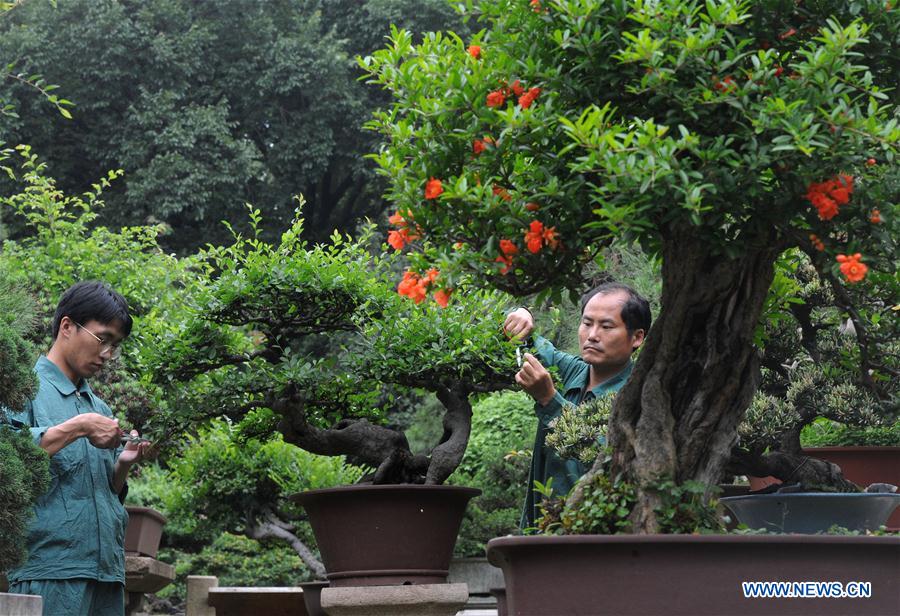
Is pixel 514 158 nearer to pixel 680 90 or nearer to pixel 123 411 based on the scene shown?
pixel 680 90

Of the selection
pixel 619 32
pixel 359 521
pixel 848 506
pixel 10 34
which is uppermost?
pixel 10 34

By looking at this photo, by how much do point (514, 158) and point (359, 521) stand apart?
1.67 metres

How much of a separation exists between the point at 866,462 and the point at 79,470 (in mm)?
2549

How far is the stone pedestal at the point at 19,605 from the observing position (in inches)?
83.4

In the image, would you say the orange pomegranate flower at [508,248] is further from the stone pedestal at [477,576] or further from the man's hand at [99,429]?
the stone pedestal at [477,576]

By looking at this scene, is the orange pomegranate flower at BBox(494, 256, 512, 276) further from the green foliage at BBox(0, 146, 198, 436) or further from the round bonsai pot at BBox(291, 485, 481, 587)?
the green foliage at BBox(0, 146, 198, 436)

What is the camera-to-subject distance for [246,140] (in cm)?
1717

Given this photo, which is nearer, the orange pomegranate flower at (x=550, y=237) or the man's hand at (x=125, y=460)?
the orange pomegranate flower at (x=550, y=237)

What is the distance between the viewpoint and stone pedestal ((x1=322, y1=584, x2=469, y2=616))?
337 cm

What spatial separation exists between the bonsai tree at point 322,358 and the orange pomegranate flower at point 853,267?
1.77 metres

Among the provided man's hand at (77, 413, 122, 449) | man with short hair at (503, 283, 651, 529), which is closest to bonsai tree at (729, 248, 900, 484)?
man with short hair at (503, 283, 651, 529)

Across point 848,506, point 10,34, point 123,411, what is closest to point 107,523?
point 848,506

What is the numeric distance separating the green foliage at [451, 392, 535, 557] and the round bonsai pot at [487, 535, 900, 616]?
17.5 ft

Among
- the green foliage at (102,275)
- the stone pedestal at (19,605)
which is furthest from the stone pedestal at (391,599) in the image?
the green foliage at (102,275)
